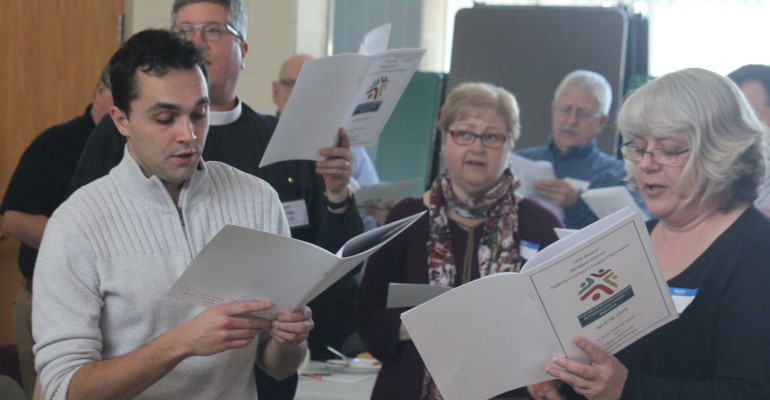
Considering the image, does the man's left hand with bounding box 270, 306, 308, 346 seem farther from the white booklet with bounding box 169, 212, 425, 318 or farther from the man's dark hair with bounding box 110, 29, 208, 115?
the man's dark hair with bounding box 110, 29, 208, 115

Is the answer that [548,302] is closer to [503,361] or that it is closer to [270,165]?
[503,361]

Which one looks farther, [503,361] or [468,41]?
[468,41]

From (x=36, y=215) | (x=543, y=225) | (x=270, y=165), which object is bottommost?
(x=36, y=215)

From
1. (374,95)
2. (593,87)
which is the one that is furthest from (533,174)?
(374,95)

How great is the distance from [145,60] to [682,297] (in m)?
1.17

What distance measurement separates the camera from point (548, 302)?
1647 millimetres

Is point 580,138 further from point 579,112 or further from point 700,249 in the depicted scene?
point 700,249

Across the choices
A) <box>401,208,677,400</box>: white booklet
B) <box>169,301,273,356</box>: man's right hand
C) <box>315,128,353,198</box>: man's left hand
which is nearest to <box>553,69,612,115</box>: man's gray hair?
<box>315,128,353,198</box>: man's left hand

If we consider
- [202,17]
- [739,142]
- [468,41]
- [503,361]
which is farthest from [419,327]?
[468,41]

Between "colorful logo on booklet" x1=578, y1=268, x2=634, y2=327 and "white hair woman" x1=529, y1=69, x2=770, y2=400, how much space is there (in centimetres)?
6

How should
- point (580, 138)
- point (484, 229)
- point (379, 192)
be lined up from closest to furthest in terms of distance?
point (484, 229)
point (379, 192)
point (580, 138)

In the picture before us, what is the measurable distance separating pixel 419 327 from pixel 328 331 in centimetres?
151

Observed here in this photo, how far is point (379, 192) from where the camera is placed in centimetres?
386

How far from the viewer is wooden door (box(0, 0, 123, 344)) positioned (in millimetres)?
4879
